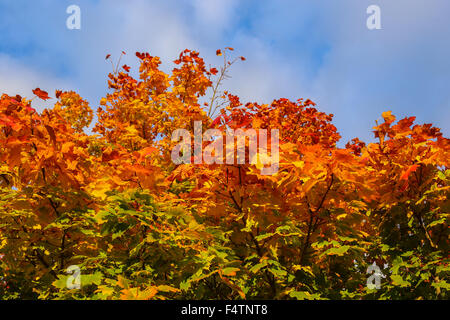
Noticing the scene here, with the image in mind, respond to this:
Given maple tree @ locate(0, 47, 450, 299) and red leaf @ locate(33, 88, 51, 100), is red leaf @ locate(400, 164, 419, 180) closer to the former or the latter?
maple tree @ locate(0, 47, 450, 299)

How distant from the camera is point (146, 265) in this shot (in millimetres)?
3379

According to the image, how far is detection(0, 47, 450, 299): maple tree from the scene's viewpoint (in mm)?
3432

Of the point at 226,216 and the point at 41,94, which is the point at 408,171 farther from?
the point at 41,94

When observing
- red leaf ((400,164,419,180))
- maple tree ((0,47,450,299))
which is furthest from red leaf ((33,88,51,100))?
red leaf ((400,164,419,180))

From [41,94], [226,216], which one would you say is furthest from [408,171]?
[41,94]

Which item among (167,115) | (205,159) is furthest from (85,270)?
(167,115)

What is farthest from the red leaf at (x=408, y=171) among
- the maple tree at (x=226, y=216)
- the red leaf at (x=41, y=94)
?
the red leaf at (x=41, y=94)

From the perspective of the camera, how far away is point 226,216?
13.5 feet

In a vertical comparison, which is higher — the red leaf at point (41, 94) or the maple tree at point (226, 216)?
the red leaf at point (41, 94)

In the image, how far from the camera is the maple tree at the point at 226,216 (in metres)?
3.43

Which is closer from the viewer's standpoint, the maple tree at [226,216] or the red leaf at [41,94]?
the maple tree at [226,216]

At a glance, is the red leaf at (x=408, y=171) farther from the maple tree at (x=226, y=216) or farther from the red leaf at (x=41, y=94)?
the red leaf at (x=41, y=94)
